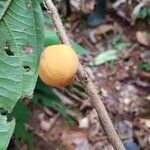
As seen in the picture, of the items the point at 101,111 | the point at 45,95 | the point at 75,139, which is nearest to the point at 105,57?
the point at 75,139

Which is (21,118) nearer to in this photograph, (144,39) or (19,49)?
(19,49)

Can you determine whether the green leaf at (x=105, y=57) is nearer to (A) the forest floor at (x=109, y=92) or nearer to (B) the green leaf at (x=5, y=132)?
(A) the forest floor at (x=109, y=92)

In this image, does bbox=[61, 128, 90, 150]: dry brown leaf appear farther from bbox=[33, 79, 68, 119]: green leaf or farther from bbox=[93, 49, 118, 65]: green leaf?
bbox=[93, 49, 118, 65]: green leaf

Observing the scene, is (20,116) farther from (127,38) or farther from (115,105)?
(127,38)

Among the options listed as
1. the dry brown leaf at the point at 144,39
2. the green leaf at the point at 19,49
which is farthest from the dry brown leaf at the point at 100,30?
the green leaf at the point at 19,49

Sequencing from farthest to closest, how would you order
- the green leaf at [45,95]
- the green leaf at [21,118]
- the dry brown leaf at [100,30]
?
the dry brown leaf at [100,30]
the green leaf at [45,95]
the green leaf at [21,118]

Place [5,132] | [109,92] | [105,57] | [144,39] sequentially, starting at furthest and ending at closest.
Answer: [144,39], [105,57], [109,92], [5,132]

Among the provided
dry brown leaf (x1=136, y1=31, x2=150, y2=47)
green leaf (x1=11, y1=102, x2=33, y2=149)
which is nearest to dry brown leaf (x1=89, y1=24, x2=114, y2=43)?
dry brown leaf (x1=136, y1=31, x2=150, y2=47)
